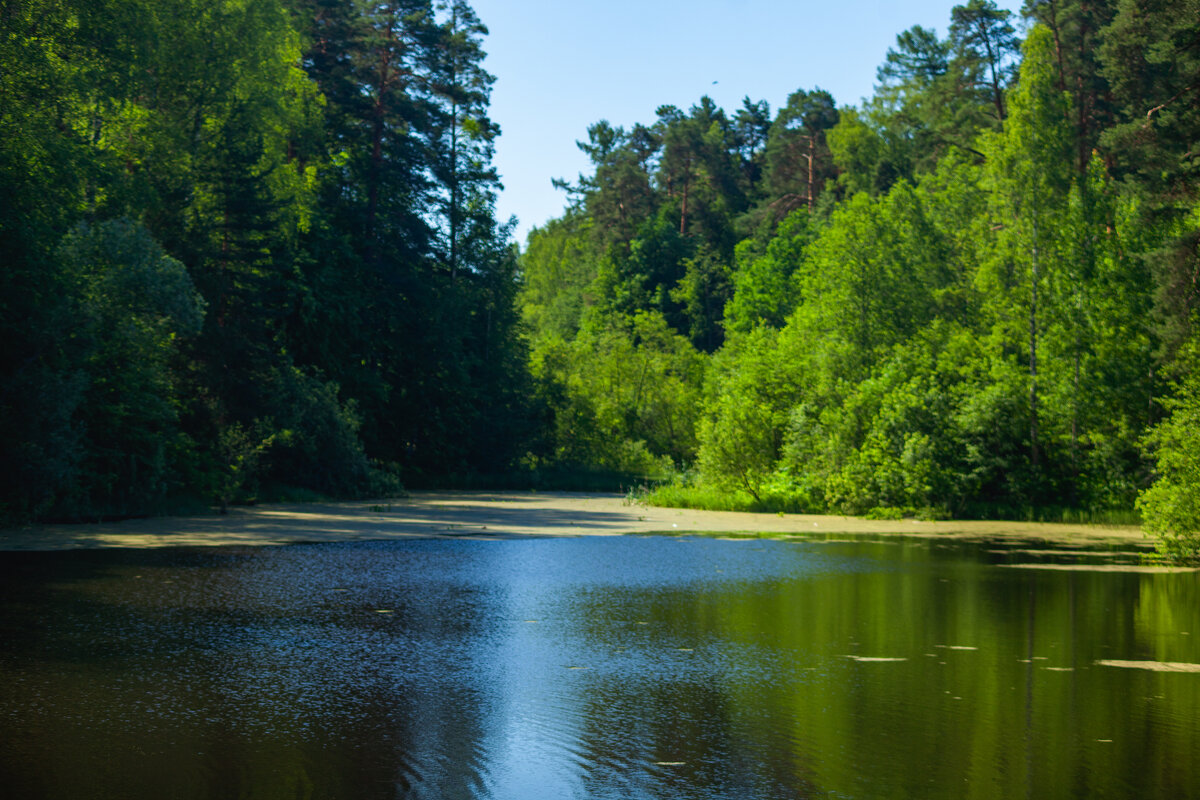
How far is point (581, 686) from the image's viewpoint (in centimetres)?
904

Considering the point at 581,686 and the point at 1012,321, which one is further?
the point at 1012,321

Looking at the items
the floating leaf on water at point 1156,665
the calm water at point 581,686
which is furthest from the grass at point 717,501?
the floating leaf on water at point 1156,665

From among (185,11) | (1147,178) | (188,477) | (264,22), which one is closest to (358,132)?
(264,22)

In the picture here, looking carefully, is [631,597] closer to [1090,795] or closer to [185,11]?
[1090,795]

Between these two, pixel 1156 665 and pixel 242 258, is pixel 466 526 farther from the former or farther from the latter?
pixel 1156 665

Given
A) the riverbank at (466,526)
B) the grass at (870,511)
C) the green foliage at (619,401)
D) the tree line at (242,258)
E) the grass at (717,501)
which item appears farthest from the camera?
the green foliage at (619,401)

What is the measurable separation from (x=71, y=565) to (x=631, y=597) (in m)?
9.36

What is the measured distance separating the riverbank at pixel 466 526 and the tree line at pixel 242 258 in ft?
6.59

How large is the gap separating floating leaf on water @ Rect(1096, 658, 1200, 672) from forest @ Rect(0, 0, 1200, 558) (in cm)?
1067

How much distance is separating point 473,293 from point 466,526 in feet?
98.3

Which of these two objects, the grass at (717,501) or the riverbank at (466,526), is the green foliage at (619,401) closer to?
the grass at (717,501)

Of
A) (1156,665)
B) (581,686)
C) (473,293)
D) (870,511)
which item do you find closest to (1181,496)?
(1156,665)

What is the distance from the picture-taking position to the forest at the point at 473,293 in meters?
Answer: 24.6

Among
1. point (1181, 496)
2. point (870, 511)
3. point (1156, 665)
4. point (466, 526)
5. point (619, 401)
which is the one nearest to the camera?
point (1156, 665)
